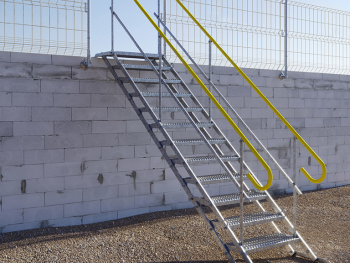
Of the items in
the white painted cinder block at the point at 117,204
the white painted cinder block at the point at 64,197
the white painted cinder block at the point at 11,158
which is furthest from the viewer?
the white painted cinder block at the point at 117,204

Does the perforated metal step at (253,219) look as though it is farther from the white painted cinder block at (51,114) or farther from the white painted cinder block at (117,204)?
the white painted cinder block at (51,114)

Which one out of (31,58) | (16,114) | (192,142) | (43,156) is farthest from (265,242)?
(31,58)

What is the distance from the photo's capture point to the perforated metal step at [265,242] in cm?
324

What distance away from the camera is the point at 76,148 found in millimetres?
4547

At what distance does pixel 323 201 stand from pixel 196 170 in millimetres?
2238

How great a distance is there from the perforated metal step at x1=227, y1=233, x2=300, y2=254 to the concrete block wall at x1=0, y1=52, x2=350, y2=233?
6.36ft

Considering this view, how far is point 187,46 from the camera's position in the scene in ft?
17.6

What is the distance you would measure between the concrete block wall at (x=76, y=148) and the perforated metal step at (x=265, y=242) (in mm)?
1939

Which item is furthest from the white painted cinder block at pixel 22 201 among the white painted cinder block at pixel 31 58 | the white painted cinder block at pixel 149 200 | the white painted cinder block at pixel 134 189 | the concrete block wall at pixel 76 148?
the white painted cinder block at pixel 31 58

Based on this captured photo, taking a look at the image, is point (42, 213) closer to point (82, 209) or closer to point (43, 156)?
point (82, 209)

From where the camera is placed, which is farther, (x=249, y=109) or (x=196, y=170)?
(x=249, y=109)

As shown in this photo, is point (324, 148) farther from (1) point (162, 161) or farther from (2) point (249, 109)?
(1) point (162, 161)

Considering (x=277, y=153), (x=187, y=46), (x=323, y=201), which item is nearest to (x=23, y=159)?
(x=187, y=46)

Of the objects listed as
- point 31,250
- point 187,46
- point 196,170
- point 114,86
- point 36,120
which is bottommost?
point 31,250
